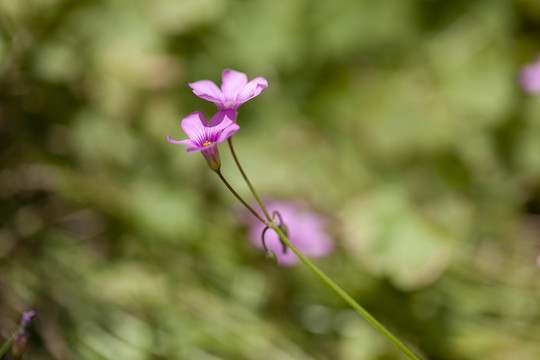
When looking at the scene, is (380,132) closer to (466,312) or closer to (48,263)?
Result: (466,312)

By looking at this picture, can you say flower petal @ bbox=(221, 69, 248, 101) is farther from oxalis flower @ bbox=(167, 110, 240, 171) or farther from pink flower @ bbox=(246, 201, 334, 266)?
pink flower @ bbox=(246, 201, 334, 266)

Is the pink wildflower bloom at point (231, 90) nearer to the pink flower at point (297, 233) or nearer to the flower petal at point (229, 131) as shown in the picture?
the flower petal at point (229, 131)

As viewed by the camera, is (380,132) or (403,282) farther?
(380,132)

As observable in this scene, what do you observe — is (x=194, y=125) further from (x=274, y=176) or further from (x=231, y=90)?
(x=274, y=176)

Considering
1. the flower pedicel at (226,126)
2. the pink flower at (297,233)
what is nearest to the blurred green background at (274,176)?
the pink flower at (297,233)

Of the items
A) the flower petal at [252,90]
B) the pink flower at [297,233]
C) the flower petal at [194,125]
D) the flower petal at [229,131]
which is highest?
the pink flower at [297,233]

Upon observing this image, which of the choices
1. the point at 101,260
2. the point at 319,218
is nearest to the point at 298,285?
the point at 319,218

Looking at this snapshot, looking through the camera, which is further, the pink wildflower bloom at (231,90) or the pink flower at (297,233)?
the pink flower at (297,233)
